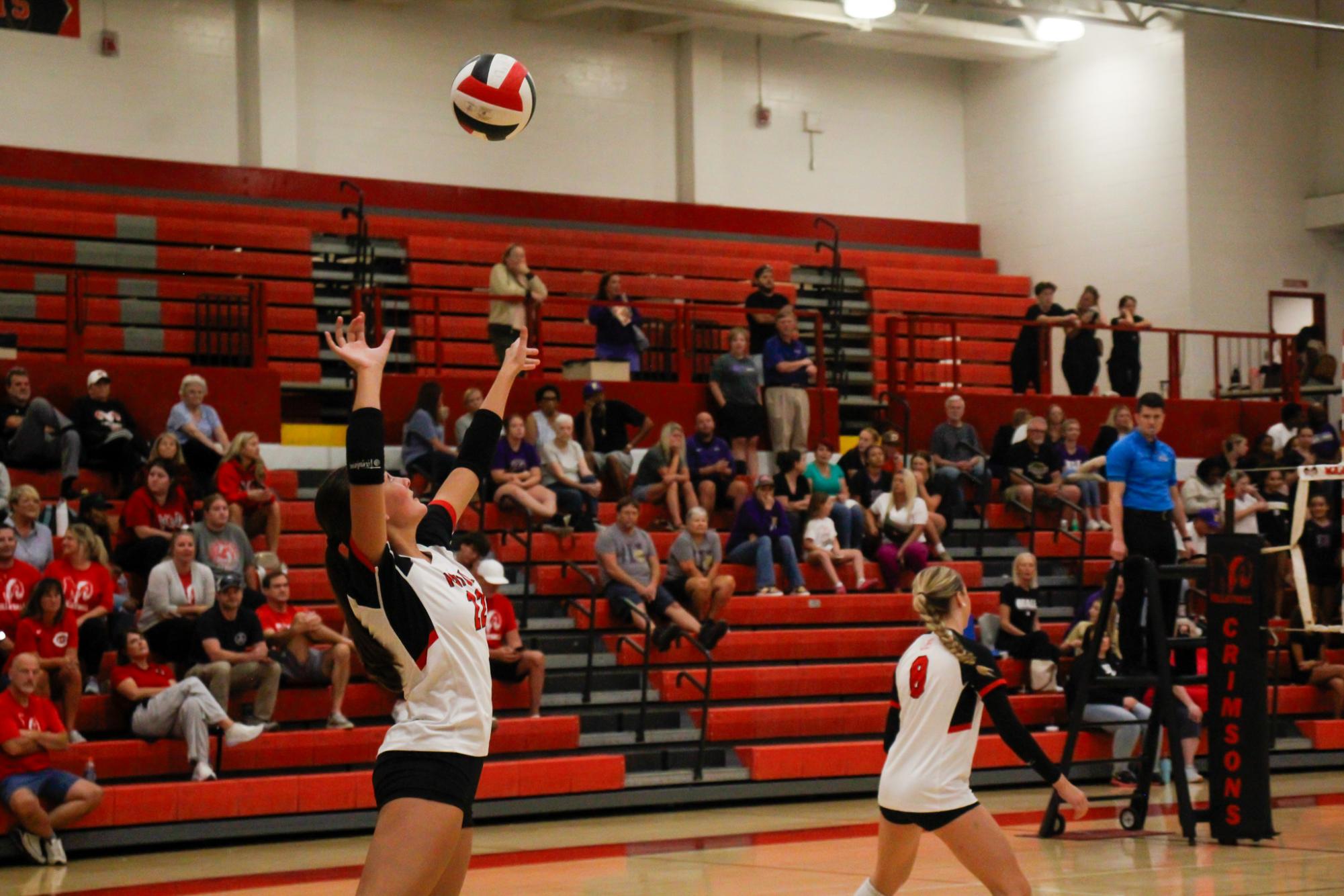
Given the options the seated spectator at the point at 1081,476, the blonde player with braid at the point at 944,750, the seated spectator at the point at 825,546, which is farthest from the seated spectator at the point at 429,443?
the blonde player with braid at the point at 944,750

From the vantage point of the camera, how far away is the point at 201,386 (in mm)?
13961

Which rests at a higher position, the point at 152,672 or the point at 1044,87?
the point at 1044,87

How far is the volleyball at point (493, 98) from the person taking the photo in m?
7.18

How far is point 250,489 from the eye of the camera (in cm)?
1321

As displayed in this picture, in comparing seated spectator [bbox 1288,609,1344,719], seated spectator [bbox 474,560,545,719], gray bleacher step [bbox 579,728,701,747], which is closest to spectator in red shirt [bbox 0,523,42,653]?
seated spectator [bbox 474,560,545,719]

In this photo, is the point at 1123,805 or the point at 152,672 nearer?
the point at 152,672

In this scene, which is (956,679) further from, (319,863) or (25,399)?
(25,399)

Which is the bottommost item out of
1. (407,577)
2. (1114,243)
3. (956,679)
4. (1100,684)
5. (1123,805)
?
(1123,805)

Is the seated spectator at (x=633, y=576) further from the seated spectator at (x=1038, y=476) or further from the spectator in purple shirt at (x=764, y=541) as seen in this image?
the seated spectator at (x=1038, y=476)

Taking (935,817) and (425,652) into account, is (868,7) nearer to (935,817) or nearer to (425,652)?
(935,817)

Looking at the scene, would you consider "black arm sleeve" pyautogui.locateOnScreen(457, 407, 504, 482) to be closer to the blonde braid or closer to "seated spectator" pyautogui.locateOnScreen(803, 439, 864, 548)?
the blonde braid

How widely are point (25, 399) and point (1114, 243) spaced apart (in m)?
14.7

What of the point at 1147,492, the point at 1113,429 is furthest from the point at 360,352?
the point at 1113,429

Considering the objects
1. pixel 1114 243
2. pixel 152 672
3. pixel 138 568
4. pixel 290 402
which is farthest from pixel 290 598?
pixel 1114 243
